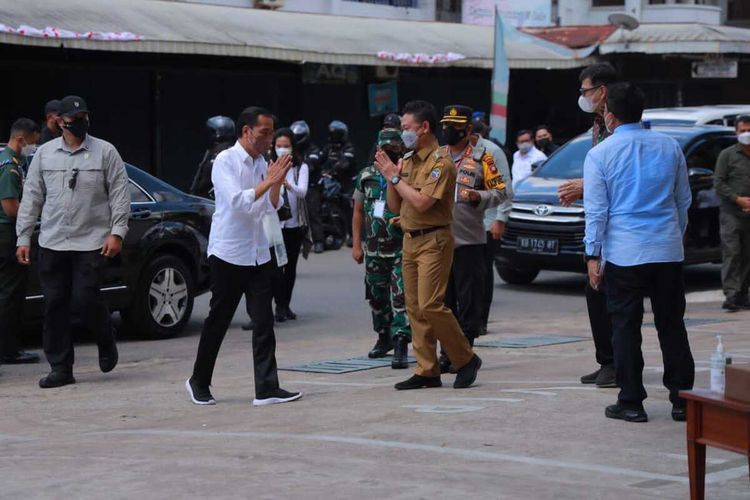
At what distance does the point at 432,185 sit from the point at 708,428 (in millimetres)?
3395

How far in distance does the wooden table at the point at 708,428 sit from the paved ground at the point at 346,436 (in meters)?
0.37

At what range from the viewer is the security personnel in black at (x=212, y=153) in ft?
47.7

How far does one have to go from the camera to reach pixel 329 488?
6.42 metres

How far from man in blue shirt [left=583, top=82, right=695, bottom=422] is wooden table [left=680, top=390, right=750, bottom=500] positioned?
5.74 feet

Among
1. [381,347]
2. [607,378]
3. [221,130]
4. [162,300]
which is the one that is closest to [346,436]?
[607,378]

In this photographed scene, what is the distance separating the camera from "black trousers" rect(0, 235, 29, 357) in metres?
10.7

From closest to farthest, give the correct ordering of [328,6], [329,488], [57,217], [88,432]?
[329,488]
[88,432]
[57,217]
[328,6]

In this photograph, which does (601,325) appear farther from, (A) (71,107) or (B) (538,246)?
(B) (538,246)

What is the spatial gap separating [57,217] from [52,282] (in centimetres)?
46

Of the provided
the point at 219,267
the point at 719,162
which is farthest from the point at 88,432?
the point at 719,162

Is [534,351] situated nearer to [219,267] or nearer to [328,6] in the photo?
[219,267]

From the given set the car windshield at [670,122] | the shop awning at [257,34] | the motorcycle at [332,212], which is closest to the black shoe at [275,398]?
the car windshield at [670,122]

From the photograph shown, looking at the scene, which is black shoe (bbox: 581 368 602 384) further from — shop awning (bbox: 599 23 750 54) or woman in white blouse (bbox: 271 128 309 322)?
shop awning (bbox: 599 23 750 54)

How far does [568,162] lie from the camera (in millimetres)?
16812
